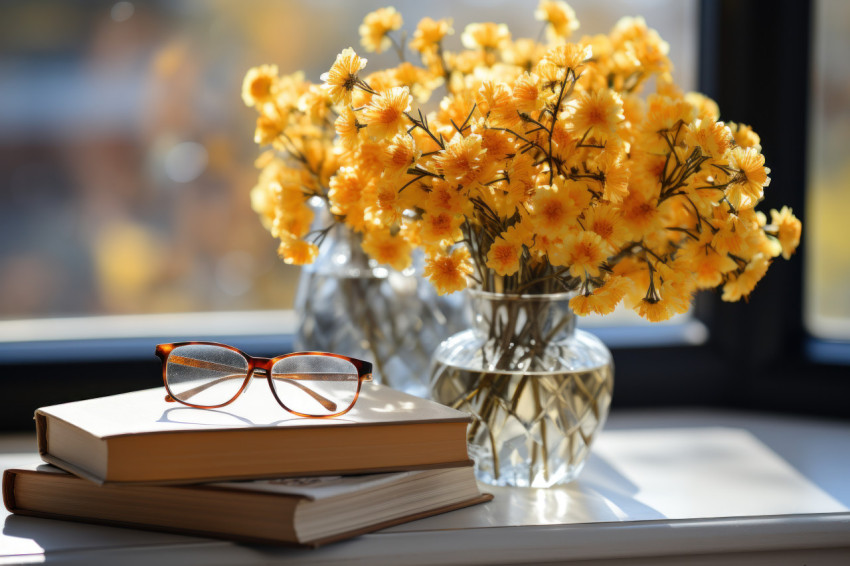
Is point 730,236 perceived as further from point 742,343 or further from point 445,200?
point 742,343

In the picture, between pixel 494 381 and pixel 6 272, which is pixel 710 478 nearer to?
pixel 494 381

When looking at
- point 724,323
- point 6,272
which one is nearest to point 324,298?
point 6,272

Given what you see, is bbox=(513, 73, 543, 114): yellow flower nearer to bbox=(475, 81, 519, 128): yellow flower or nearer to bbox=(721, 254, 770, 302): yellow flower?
bbox=(475, 81, 519, 128): yellow flower

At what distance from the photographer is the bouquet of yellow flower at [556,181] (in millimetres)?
733

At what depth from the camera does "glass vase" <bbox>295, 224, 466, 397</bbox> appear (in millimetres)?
1014

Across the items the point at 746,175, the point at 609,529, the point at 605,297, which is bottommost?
the point at 609,529

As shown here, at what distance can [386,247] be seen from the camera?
2.81 ft

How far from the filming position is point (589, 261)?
28.5 inches

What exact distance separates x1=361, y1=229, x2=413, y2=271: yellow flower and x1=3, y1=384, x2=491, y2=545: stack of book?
0.14 m

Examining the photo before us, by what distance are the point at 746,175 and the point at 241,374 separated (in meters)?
0.48

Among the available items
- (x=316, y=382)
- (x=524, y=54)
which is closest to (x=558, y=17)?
(x=524, y=54)

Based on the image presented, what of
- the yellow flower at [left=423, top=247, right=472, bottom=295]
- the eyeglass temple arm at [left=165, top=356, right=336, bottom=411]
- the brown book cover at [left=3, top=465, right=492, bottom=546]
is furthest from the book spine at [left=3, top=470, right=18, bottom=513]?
the yellow flower at [left=423, top=247, right=472, bottom=295]

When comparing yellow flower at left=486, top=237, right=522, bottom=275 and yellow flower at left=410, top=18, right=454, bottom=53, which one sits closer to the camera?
yellow flower at left=486, top=237, right=522, bottom=275

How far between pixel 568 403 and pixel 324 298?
1.02 feet
